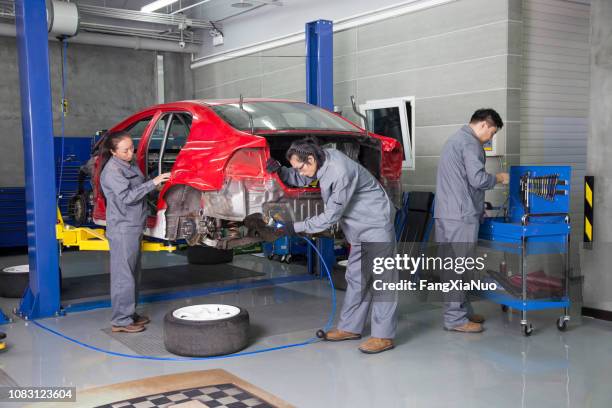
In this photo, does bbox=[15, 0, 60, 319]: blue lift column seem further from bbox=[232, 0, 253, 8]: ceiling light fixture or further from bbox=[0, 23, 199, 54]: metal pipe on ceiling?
bbox=[0, 23, 199, 54]: metal pipe on ceiling

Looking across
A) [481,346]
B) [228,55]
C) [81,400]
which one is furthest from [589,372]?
[228,55]

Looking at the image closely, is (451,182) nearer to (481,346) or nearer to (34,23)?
(481,346)

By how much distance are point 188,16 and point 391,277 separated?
7210mm

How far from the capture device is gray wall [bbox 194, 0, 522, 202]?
6.00 metres

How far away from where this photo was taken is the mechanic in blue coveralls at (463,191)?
15.1 ft

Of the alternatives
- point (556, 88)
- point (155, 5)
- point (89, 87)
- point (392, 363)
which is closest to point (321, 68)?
point (556, 88)

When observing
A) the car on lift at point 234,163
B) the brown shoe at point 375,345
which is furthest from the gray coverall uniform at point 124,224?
the brown shoe at point 375,345

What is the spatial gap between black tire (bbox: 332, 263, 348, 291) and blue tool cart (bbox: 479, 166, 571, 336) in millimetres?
1722

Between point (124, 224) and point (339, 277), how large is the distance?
2399 millimetres

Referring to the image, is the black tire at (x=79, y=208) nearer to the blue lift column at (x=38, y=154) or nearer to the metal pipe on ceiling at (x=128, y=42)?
the blue lift column at (x=38, y=154)

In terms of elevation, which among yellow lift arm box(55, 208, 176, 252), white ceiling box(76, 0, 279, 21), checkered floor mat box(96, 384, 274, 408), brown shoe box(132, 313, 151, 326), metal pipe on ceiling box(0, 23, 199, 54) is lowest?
checkered floor mat box(96, 384, 274, 408)

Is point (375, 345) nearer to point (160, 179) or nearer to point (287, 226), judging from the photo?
point (287, 226)

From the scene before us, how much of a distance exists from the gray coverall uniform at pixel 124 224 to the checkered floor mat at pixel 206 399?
1496 millimetres

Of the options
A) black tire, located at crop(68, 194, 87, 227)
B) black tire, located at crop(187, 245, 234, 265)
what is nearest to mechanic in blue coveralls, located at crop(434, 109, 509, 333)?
black tire, located at crop(68, 194, 87, 227)
